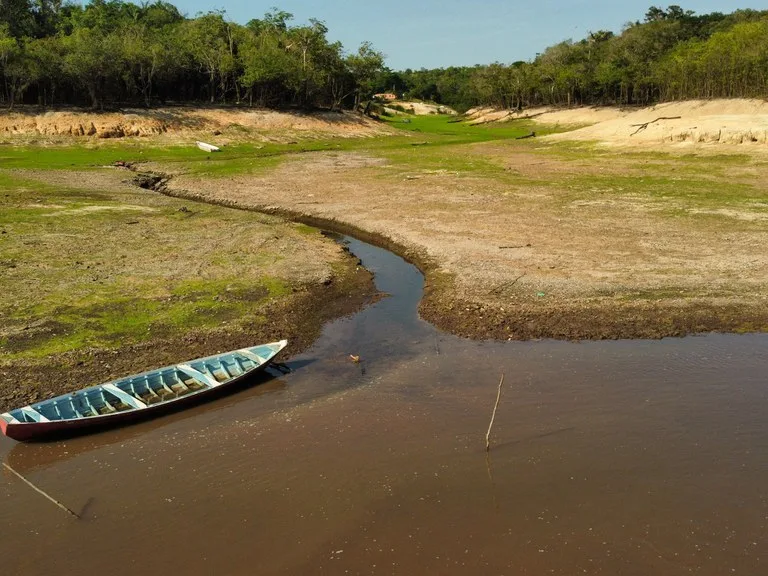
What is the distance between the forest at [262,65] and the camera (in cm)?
7394

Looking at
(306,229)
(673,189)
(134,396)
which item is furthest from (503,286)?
(673,189)

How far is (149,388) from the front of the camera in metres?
16.1

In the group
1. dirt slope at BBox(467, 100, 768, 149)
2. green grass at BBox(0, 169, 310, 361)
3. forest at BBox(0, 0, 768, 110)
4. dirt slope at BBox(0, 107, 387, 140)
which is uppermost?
forest at BBox(0, 0, 768, 110)

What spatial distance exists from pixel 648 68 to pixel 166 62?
73.2 meters

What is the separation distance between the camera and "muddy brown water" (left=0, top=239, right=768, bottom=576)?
35.3ft

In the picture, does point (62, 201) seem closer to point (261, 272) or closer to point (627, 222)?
point (261, 272)

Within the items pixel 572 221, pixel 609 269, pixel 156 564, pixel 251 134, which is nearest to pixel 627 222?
pixel 572 221

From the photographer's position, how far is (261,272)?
26.0 m

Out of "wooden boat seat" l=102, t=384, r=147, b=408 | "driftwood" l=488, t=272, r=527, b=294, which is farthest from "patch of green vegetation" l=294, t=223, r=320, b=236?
"wooden boat seat" l=102, t=384, r=147, b=408

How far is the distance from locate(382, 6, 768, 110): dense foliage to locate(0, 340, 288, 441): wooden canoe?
78.5 meters

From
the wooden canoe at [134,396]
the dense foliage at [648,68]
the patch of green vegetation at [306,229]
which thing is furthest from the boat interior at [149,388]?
the dense foliage at [648,68]

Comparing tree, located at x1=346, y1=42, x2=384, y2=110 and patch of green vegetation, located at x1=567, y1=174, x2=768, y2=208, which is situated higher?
tree, located at x1=346, y1=42, x2=384, y2=110

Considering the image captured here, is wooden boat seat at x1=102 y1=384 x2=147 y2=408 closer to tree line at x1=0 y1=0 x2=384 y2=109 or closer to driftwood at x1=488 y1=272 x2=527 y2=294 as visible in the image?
driftwood at x1=488 y1=272 x2=527 y2=294

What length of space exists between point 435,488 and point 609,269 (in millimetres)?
15969
